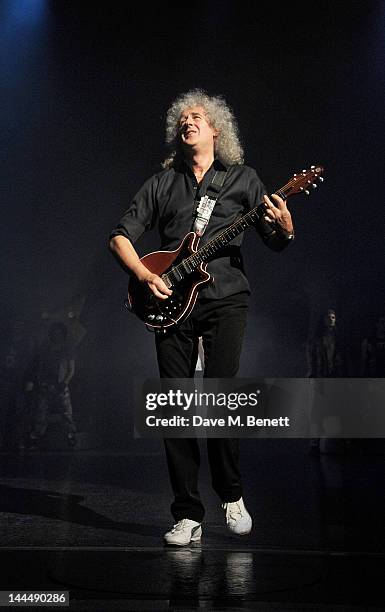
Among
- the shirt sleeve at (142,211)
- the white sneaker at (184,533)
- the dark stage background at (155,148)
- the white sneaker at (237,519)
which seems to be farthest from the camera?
the dark stage background at (155,148)

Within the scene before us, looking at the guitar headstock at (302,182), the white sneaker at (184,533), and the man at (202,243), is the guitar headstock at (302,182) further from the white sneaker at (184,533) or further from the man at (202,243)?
the white sneaker at (184,533)

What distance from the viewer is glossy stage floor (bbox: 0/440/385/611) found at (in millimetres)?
2314

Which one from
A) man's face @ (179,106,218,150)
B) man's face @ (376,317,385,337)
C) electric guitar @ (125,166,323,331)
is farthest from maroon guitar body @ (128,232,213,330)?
man's face @ (376,317,385,337)

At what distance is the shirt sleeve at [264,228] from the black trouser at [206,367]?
0.26m

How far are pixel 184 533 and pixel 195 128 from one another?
1651 millimetres

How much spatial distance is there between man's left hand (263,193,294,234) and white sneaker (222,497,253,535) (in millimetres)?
1125

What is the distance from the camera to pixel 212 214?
3.40 metres

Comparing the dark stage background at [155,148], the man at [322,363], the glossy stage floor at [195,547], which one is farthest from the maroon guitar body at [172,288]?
the dark stage background at [155,148]

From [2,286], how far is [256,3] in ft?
13.1

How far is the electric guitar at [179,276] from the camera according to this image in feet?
10.8

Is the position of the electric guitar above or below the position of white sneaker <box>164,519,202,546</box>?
above

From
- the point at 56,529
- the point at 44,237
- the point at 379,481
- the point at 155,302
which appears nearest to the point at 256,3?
the point at 44,237

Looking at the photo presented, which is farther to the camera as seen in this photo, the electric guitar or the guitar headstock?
the guitar headstock

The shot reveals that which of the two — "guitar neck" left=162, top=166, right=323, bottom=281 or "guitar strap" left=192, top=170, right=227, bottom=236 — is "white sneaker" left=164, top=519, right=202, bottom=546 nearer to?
"guitar neck" left=162, top=166, right=323, bottom=281
